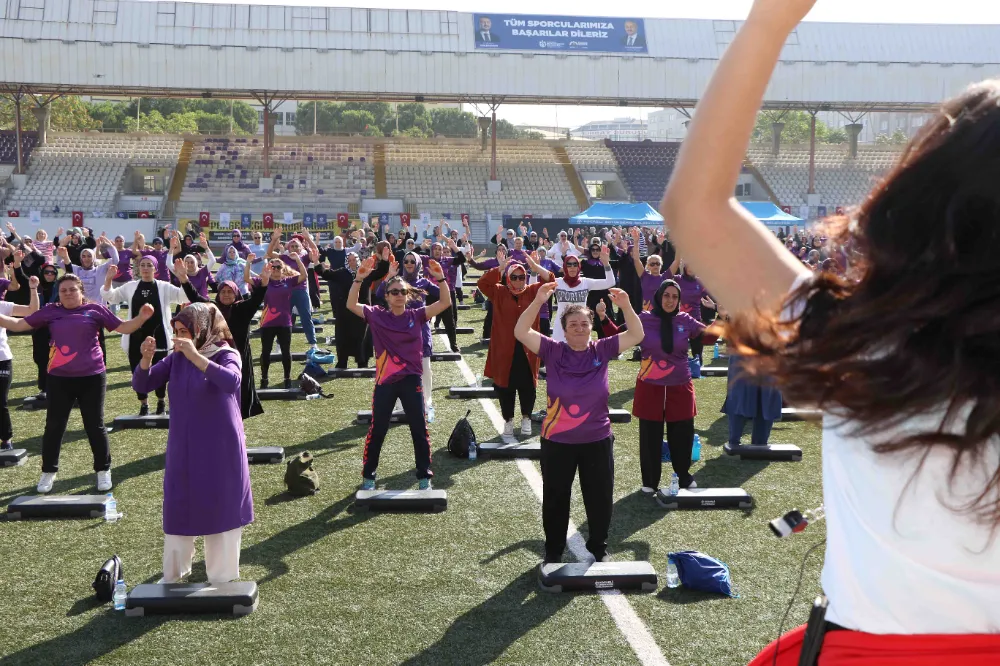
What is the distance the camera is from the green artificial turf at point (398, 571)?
581 centimetres

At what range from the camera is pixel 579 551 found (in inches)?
296

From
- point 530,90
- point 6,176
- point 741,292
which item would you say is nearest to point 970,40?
point 530,90

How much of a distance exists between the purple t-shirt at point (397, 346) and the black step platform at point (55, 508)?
2.60 meters

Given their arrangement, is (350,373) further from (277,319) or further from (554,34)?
(554,34)

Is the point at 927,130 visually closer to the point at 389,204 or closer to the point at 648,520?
the point at 648,520

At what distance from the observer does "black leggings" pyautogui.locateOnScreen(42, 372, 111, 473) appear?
893 cm

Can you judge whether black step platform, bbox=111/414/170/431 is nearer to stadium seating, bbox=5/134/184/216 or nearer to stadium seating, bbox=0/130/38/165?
stadium seating, bbox=5/134/184/216

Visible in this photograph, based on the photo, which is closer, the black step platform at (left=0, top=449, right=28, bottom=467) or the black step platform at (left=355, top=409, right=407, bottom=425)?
the black step platform at (left=0, top=449, right=28, bottom=467)

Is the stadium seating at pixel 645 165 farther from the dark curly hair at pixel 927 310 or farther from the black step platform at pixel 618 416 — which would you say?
the dark curly hair at pixel 927 310

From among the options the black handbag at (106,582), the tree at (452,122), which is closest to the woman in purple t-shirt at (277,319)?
the black handbag at (106,582)

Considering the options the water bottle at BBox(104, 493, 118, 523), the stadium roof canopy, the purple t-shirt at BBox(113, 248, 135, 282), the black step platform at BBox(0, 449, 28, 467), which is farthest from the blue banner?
the water bottle at BBox(104, 493, 118, 523)

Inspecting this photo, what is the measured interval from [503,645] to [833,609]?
4.69 meters

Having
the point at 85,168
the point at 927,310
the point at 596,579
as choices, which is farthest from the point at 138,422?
the point at 85,168

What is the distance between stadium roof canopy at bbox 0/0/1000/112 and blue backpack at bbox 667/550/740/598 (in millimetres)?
41564
